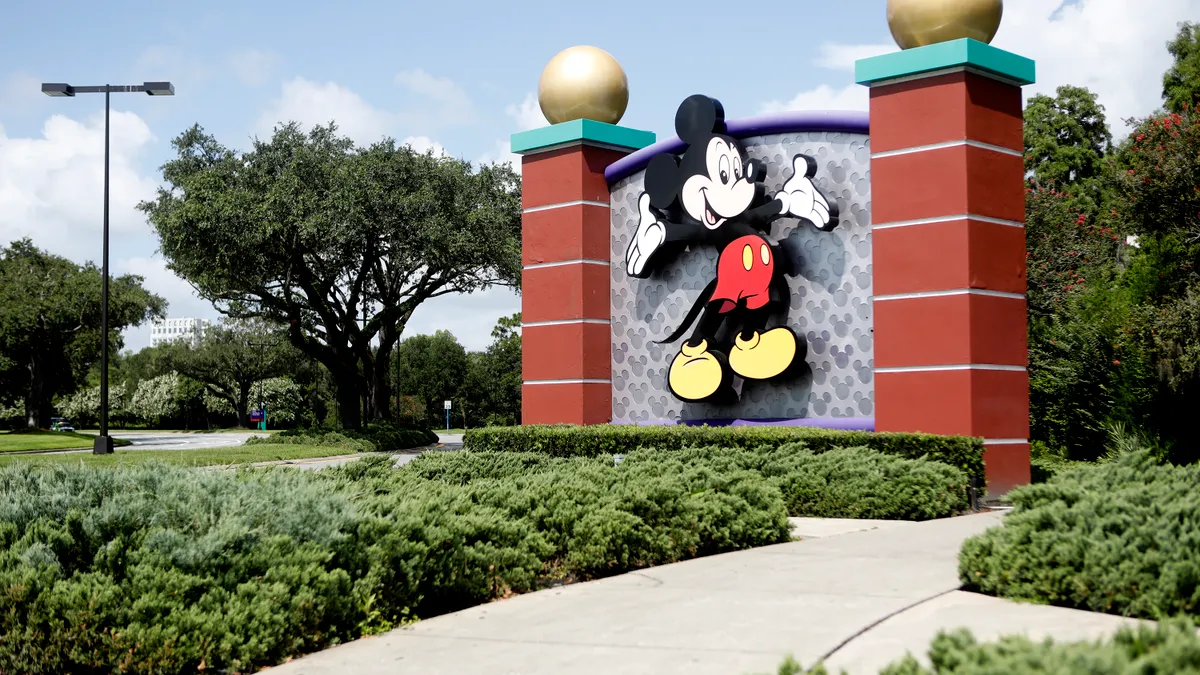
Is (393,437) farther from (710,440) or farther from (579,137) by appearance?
(710,440)

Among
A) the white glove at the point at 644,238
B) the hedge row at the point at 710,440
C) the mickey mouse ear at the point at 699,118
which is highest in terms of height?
the mickey mouse ear at the point at 699,118

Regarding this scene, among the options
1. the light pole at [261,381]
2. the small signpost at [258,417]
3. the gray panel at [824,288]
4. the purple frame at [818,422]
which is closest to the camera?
the purple frame at [818,422]

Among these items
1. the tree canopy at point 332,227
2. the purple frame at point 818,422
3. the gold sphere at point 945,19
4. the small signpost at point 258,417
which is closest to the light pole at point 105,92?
the tree canopy at point 332,227

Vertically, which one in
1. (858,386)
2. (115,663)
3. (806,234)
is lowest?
(115,663)

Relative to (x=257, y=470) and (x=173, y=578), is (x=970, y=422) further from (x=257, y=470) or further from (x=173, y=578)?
(x=173, y=578)

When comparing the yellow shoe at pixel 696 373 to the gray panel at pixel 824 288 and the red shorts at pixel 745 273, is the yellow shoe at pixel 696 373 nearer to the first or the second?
the gray panel at pixel 824 288

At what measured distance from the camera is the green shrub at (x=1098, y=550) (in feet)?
21.8

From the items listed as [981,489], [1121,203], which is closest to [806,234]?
[981,489]

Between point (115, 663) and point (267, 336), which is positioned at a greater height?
point (267, 336)

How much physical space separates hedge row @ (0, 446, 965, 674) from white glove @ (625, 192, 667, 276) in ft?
31.0

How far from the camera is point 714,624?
6980 mm

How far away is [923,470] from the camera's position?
13.2 metres

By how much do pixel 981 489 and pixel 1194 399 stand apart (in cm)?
895

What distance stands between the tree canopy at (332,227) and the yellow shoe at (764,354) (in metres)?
22.2
